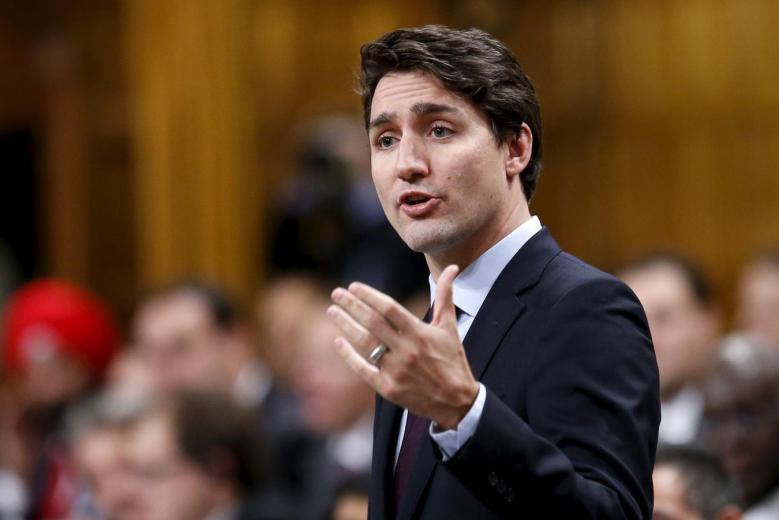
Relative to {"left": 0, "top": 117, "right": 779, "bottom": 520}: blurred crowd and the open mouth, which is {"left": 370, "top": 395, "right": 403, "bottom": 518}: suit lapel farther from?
{"left": 0, "top": 117, "right": 779, "bottom": 520}: blurred crowd

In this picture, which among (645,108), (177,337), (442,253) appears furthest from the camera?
(645,108)

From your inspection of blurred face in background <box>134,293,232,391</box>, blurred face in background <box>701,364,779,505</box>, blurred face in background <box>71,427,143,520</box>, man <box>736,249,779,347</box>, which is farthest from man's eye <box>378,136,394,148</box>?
blurred face in background <box>134,293,232,391</box>

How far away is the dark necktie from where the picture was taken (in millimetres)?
1959

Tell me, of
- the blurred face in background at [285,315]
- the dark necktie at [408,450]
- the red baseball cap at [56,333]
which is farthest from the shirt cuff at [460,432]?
the red baseball cap at [56,333]

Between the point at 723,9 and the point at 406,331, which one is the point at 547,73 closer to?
the point at 723,9

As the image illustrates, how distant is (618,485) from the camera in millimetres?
1747

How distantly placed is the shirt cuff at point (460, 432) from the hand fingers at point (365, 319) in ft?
0.41

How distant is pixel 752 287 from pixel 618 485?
373 cm

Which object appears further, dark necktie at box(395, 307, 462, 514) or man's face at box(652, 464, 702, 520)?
man's face at box(652, 464, 702, 520)

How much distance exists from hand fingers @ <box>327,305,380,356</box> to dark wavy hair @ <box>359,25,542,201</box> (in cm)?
39

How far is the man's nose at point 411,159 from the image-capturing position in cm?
192

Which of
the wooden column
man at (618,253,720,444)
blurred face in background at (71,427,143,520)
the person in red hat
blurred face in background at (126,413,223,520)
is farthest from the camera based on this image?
the wooden column

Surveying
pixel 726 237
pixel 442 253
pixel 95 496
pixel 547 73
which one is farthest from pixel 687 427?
pixel 547 73

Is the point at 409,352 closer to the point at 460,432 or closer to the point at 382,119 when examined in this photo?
the point at 460,432
